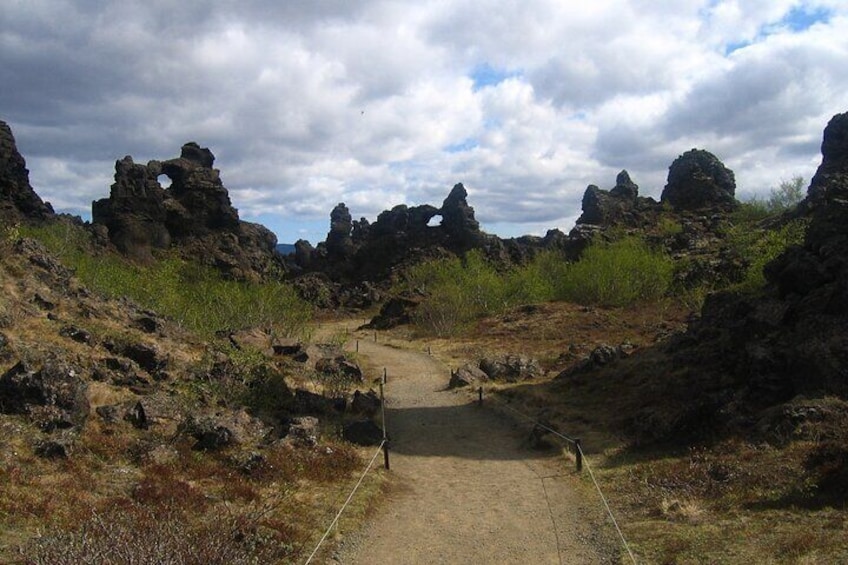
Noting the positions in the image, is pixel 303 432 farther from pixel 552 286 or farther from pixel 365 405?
pixel 552 286

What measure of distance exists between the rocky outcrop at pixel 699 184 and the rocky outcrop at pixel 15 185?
285 feet

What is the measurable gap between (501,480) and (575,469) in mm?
2024

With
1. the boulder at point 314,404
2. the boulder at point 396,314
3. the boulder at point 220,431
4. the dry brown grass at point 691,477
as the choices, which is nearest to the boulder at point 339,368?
the boulder at point 314,404

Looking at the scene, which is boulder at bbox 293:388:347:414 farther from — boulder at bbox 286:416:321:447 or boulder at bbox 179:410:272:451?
boulder at bbox 179:410:272:451

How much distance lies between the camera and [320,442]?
1744 cm

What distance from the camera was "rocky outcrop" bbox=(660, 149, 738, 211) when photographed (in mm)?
92500

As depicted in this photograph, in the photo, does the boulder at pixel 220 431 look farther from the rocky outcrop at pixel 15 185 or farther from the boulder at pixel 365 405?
the rocky outcrop at pixel 15 185

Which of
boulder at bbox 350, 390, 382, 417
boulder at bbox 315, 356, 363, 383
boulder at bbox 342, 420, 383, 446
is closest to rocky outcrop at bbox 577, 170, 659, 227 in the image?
boulder at bbox 315, 356, 363, 383

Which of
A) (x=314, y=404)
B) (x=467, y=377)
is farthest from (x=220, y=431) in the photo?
(x=467, y=377)

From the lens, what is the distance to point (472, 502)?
46.4 feet

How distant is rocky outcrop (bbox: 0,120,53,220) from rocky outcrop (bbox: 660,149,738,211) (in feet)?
285

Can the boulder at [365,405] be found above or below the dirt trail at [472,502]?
above

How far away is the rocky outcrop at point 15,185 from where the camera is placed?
69.8m

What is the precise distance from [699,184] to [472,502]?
91497mm
